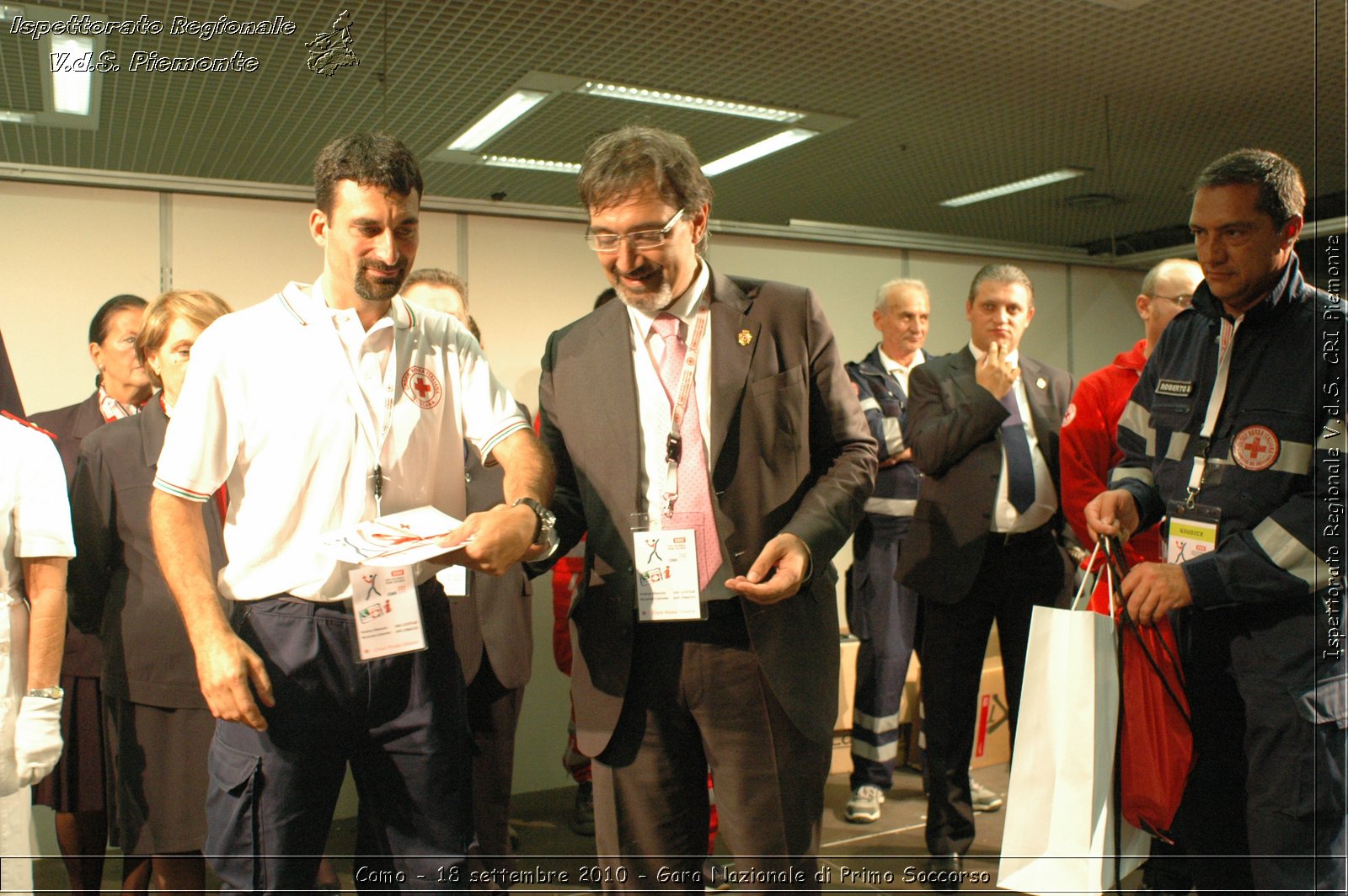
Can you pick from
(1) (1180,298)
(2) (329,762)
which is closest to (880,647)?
(1) (1180,298)

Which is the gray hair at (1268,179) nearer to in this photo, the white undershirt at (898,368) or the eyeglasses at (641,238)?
the eyeglasses at (641,238)

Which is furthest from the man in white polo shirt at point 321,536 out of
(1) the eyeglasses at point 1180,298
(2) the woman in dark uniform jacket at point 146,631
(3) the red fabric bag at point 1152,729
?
(1) the eyeglasses at point 1180,298

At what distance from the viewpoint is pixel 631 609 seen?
1.83 meters

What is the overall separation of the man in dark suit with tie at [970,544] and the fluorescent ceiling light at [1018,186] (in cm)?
323

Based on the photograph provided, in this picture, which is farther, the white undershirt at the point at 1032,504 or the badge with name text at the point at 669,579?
the white undershirt at the point at 1032,504

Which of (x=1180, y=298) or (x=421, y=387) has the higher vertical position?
(x=1180, y=298)

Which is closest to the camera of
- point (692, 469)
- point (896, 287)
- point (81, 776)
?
point (692, 469)

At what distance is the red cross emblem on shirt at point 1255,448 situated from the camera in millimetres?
2025

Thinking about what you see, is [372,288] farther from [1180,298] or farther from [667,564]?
[1180,298]

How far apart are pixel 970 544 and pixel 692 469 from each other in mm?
1643

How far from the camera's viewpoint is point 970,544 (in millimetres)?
3209

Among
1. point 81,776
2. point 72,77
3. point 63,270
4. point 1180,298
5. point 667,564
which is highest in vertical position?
point 72,77

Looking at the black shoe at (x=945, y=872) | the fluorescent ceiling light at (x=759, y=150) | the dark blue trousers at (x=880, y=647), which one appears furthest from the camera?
the fluorescent ceiling light at (x=759, y=150)

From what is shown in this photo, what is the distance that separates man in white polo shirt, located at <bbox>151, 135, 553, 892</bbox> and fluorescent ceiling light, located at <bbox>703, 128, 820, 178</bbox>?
3.86 metres
